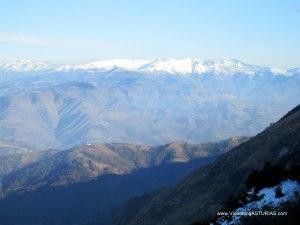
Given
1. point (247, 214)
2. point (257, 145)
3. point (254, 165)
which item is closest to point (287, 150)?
point (254, 165)

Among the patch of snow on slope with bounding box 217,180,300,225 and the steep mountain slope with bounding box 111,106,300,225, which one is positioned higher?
the patch of snow on slope with bounding box 217,180,300,225

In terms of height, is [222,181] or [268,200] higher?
[268,200]

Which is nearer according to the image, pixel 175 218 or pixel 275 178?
pixel 275 178

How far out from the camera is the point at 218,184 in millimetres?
98625

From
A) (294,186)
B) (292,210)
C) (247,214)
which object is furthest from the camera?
(294,186)

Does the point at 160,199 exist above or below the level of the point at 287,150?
below

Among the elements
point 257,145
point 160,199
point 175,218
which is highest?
point 257,145

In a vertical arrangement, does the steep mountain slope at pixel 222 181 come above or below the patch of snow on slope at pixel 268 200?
below

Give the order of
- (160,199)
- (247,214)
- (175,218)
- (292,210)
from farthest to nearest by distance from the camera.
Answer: (160,199)
(175,218)
(247,214)
(292,210)

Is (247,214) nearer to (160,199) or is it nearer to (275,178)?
(275,178)

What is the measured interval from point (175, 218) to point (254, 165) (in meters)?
16.7

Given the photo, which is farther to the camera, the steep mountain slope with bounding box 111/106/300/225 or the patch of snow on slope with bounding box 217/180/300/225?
the steep mountain slope with bounding box 111/106/300/225

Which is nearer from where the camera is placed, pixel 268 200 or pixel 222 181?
pixel 268 200

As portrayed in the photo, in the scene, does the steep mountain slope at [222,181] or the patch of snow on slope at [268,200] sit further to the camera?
the steep mountain slope at [222,181]
